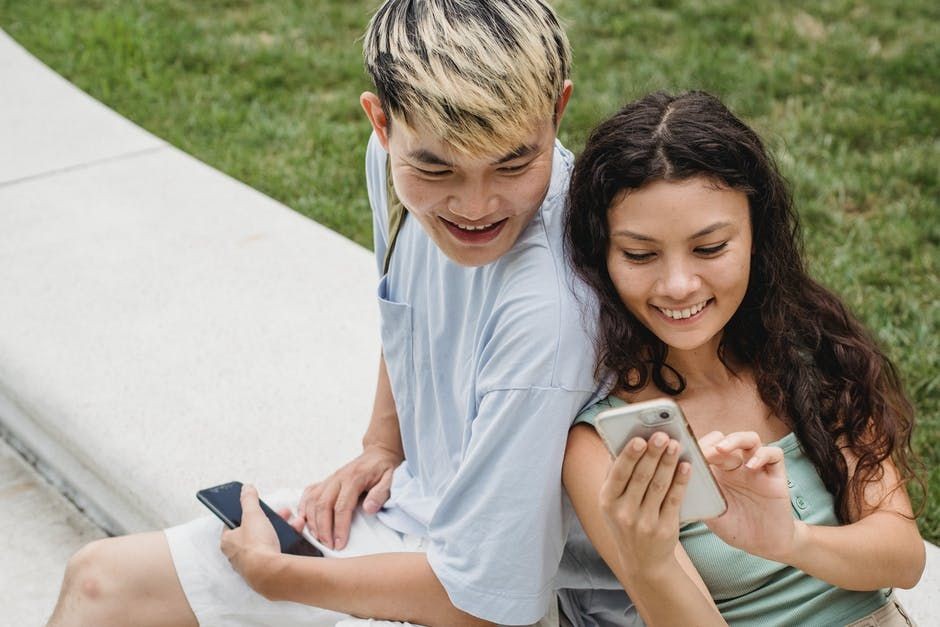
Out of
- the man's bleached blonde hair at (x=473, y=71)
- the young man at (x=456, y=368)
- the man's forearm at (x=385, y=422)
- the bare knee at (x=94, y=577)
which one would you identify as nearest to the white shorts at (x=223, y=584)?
the young man at (x=456, y=368)

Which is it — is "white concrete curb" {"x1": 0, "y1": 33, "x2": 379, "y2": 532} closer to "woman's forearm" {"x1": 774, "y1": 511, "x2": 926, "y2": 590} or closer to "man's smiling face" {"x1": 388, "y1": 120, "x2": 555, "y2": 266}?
"man's smiling face" {"x1": 388, "y1": 120, "x2": 555, "y2": 266}

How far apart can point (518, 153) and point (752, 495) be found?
632 millimetres

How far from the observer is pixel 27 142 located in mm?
4910

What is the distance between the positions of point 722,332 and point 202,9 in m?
4.90

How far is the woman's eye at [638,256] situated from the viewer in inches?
76.2

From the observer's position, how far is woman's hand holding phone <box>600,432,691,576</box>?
5.23 ft

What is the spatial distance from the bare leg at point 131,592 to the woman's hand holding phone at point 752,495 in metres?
1.10

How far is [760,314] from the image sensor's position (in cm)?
207

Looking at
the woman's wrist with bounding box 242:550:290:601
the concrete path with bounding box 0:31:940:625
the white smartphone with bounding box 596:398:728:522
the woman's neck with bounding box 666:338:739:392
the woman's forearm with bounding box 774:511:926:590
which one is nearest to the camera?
the white smartphone with bounding box 596:398:728:522

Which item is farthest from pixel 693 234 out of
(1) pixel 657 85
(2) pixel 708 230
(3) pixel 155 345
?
(1) pixel 657 85

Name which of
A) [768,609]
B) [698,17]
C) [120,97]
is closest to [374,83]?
[768,609]

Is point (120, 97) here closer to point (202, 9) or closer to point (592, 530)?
point (202, 9)

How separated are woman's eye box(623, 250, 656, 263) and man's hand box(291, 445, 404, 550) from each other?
2.68 ft

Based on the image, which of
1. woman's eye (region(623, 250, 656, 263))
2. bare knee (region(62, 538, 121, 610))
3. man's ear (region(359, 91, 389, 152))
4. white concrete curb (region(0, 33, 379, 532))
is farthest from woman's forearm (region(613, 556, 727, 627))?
white concrete curb (region(0, 33, 379, 532))
